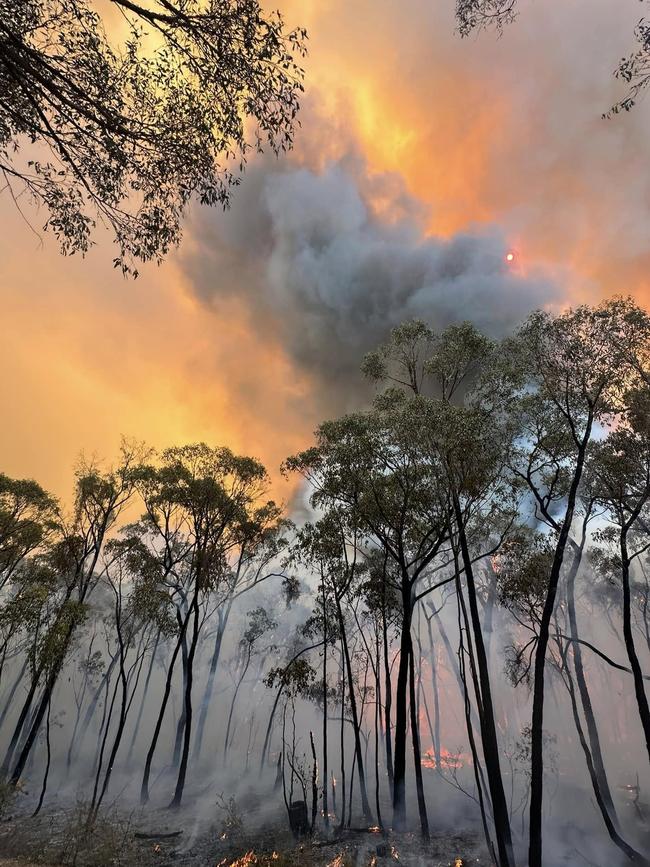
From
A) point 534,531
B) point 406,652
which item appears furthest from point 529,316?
point 406,652

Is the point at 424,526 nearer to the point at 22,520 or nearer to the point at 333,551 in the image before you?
the point at 333,551

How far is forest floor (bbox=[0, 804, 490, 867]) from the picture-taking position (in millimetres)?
11867

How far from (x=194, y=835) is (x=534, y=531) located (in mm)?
18162

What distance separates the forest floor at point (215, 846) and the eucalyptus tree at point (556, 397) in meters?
5.04

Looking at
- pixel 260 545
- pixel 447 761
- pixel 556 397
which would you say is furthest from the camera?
pixel 447 761

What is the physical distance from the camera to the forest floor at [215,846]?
38.9ft

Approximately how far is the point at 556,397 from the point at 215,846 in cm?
1972

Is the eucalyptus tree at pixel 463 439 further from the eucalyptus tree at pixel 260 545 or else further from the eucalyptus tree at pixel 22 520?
the eucalyptus tree at pixel 22 520

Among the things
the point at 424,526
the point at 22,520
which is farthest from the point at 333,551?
the point at 22,520

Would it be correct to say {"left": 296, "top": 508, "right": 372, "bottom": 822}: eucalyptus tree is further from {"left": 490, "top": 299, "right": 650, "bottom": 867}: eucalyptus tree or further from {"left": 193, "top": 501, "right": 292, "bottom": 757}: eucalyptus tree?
{"left": 490, "top": 299, "right": 650, "bottom": 867}: eucalyptus tree

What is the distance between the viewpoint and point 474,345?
1605cm

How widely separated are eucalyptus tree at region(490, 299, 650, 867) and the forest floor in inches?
198

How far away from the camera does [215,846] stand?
1373 cm

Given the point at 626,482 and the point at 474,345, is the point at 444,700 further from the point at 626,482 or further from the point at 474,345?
the point at 474,345
